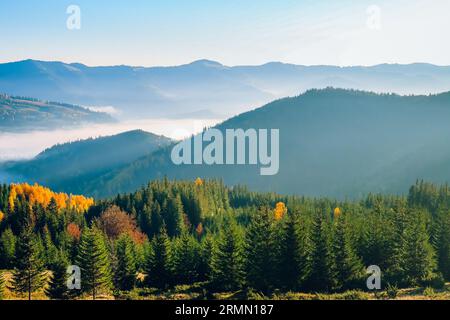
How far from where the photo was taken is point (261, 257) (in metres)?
69.2

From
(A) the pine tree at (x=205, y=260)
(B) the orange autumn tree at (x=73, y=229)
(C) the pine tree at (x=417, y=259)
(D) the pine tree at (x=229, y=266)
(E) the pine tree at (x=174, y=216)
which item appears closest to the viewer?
(D) the pine tree at (x=229, y=266)

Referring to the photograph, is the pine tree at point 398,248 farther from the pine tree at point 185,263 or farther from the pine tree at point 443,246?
the pine tree at point 185,263

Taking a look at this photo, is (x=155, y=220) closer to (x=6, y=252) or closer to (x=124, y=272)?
(x=6, y=252)

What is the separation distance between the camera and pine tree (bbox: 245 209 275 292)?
68.7 m

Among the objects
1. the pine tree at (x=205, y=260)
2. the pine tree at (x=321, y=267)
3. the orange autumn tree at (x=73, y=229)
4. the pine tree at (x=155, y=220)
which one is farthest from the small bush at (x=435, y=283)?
the pine tree at (x=155, y=220)

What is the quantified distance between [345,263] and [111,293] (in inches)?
1298

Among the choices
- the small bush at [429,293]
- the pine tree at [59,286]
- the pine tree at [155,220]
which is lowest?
the pine tree at [155,220]

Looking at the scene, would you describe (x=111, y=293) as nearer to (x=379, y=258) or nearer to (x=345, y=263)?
(x=345, y=263)

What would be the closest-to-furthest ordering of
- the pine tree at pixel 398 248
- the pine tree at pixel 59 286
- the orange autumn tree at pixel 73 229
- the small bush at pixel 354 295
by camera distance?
the small bush at pixel 354 295, the pine tree at pixel 59 286, the pine tree at pixel 398 248, the orange autumn tree at pixel 73 229

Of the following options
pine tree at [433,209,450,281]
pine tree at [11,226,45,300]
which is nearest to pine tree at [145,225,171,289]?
pine tree at [11,226,45,300]

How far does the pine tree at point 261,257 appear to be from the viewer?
225 feet
